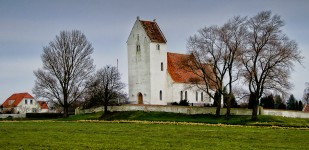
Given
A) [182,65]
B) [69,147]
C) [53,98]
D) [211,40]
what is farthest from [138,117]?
[69,147]

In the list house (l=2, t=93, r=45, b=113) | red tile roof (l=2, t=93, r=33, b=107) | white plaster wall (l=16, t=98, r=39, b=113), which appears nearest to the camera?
white plaster wall (l=16, t=98, r=39, b=113)

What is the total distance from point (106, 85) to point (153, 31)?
A: 32.7 ft

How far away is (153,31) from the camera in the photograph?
69062 mm

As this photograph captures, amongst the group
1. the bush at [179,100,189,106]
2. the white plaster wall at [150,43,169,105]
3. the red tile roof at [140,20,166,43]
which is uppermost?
the red tile roof at [140,20,166,43]

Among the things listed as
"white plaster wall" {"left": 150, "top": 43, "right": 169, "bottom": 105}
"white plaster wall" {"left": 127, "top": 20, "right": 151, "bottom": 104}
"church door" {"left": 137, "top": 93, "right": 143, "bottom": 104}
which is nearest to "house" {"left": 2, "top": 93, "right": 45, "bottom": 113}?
"white plaster wall" {"left": 127, "top": 20, "right": 151, "bottom": 104}

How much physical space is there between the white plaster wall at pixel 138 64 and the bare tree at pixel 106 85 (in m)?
2.12

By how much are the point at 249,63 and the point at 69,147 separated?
110 feet

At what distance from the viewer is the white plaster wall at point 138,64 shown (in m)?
67.9

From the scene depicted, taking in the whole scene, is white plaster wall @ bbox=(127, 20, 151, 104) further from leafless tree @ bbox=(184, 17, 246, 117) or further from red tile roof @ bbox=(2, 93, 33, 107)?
red tile roof @ bbox=(2, 93, 33, 107)

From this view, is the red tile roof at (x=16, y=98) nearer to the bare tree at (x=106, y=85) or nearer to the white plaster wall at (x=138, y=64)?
the bare tree at (x=106, y=85)

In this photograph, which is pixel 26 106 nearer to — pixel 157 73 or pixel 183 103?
pixel 157 73

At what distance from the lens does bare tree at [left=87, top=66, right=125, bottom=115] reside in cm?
6769

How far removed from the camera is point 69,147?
1877 centimetres

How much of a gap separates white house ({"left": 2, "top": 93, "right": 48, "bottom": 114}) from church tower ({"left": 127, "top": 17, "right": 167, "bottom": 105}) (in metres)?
49.2
